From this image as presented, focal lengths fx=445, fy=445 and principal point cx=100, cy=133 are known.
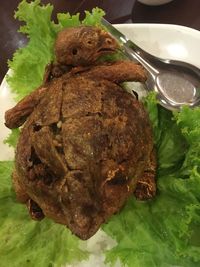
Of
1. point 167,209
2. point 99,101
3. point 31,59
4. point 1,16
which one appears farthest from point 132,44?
point 1,16

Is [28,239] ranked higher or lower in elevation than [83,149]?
lower

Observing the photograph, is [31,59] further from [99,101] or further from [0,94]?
[99,101]

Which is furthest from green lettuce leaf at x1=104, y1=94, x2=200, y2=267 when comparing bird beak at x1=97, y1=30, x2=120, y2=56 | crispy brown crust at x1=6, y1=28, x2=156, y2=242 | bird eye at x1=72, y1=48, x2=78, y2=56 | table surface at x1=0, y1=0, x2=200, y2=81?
table surface at x1=0, y1=0, x2=200, y2=81

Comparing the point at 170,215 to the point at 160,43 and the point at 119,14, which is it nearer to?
the point at 160,43

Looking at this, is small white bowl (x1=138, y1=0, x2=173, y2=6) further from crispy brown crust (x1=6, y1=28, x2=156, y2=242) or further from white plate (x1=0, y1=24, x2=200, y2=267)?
crispy brown crust (x1=6, y1=28, x2=156, y2=242)

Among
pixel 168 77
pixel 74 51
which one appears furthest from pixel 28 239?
pixel 168 77

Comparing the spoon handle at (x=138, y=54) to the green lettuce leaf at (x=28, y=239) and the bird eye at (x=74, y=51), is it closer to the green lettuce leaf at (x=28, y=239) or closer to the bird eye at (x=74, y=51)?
the bird eye at (x=74, y=51)

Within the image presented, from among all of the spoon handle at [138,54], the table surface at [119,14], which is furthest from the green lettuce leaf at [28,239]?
the table surface at [119,14]
